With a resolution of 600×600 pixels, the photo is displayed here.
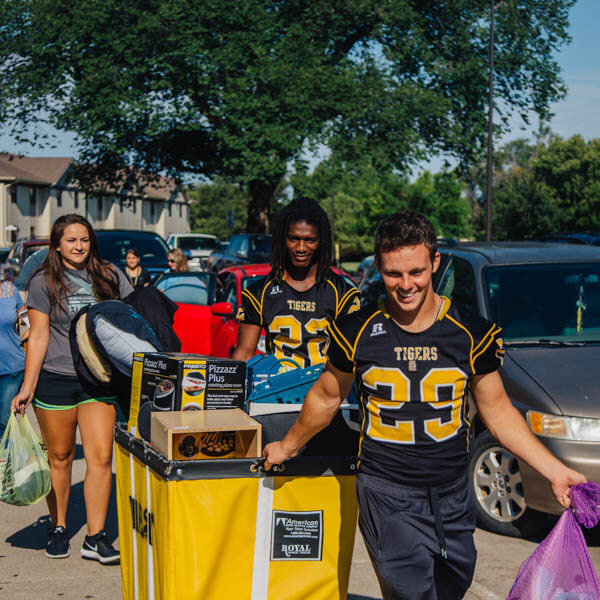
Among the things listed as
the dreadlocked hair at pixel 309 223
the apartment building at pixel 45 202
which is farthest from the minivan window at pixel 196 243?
the dreadlocked hair at pixel 309 223

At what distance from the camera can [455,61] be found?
1281 inches

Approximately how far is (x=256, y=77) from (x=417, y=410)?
25.4 metres

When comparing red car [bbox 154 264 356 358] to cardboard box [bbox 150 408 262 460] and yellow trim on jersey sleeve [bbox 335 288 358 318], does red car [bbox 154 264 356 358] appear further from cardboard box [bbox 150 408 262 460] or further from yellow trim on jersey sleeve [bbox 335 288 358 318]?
cardboard box [bbox 150 408 262 460]

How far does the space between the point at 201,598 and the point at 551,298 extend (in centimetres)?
415

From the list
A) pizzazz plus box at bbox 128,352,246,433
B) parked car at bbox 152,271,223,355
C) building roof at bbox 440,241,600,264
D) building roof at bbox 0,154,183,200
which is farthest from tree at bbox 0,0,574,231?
building roof at bbox 0,154,183,200

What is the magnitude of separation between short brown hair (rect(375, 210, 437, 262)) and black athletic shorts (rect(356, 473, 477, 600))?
2.55 feet

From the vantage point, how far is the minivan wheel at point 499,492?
18.6 feet

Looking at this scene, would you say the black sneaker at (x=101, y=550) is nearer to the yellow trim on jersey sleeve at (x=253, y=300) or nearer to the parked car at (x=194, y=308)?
the yellow trim on jersey sleeve at (x=253, y=300)

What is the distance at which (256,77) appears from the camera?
2738 cm

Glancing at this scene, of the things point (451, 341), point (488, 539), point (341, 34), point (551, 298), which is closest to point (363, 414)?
point (451, 341)

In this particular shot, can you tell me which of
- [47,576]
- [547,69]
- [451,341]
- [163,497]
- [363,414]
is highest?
[547,69]

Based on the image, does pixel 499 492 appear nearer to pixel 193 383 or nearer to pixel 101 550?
pixel 101 550

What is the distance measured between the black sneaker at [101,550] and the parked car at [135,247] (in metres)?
11.9

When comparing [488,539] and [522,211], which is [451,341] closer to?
[488,539]
